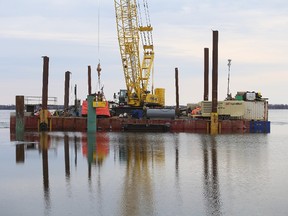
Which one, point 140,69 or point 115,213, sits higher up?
point 140,69

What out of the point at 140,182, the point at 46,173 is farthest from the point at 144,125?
the point at 140,182

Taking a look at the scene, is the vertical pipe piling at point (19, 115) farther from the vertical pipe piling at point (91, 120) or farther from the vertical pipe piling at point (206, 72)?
the vertical pipe piling at point (206, 72)

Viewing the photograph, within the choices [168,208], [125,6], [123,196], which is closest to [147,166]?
[123,196]

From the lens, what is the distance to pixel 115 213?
15.0 metres

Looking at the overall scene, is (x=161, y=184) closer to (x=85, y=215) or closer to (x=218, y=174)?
(x=218, y=174)

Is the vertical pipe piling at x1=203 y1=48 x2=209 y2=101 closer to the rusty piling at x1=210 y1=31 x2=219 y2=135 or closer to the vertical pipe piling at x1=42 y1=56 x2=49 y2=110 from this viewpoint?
the rusty piling at x1=210 y1=31 x2=219 y2=135

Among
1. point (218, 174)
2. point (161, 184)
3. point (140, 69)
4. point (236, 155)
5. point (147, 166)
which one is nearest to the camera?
point (161, 184)

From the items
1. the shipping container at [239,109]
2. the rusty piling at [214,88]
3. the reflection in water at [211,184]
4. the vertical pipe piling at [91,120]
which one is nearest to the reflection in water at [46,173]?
the reflection in water at [211,184]

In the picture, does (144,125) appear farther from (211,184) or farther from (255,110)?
(211,184)

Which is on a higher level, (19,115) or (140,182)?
(19,115)

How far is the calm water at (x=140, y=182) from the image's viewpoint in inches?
626

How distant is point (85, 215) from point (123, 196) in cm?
285

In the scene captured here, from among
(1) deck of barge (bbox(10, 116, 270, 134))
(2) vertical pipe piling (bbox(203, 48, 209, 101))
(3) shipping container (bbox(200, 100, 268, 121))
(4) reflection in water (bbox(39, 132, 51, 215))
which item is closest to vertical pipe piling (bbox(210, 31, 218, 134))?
(1) deck of barge (bbox(10, 116, 270, 134))

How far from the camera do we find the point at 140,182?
803 inches
